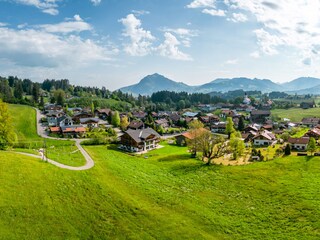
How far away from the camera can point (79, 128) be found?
96.8 meters

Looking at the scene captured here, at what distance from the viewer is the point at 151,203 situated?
4031cm

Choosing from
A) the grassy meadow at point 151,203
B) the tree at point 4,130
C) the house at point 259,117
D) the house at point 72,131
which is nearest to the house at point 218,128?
the house at point 259,117

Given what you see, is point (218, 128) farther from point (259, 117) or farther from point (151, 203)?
point (151, 203)

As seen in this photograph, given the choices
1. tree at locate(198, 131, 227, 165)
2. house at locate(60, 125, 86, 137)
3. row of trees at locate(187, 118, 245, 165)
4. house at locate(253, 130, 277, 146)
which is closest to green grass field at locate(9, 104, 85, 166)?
house at locate(60, 125, 86, 137)

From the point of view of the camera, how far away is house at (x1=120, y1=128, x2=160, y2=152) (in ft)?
259

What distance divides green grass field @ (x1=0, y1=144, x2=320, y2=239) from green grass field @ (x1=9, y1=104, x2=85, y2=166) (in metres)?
5.11

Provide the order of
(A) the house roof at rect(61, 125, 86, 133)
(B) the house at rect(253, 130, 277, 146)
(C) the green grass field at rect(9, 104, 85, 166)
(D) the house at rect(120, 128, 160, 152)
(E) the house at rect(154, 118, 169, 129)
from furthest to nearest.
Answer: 1. (E) the house at rect(154, 118, 169, 129)
2. (A) the house roof at rect(61, 125, 86, 133)
3. (B) the house at rect(253, 130, 277, 146)
4. (D) the house at rect(120, 128, 160, 152)
5. (C) the green grass field at rect(9, 104, 85, 166)

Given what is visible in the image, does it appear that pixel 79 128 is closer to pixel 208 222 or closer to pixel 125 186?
pixel 125 186

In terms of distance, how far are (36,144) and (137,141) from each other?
26321mm

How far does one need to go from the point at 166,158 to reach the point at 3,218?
1631 inches

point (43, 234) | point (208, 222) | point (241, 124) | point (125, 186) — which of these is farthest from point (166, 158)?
point (241, 124)

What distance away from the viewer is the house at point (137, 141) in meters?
78.8

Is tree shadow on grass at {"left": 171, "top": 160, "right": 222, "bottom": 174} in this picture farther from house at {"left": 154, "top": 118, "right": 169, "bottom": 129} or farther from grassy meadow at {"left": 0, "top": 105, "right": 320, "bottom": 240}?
house at {"left": 154, "top": 118, "right": 169, "bottom": 129}

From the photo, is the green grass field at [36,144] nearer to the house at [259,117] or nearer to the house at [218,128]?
the house at [218,128]
